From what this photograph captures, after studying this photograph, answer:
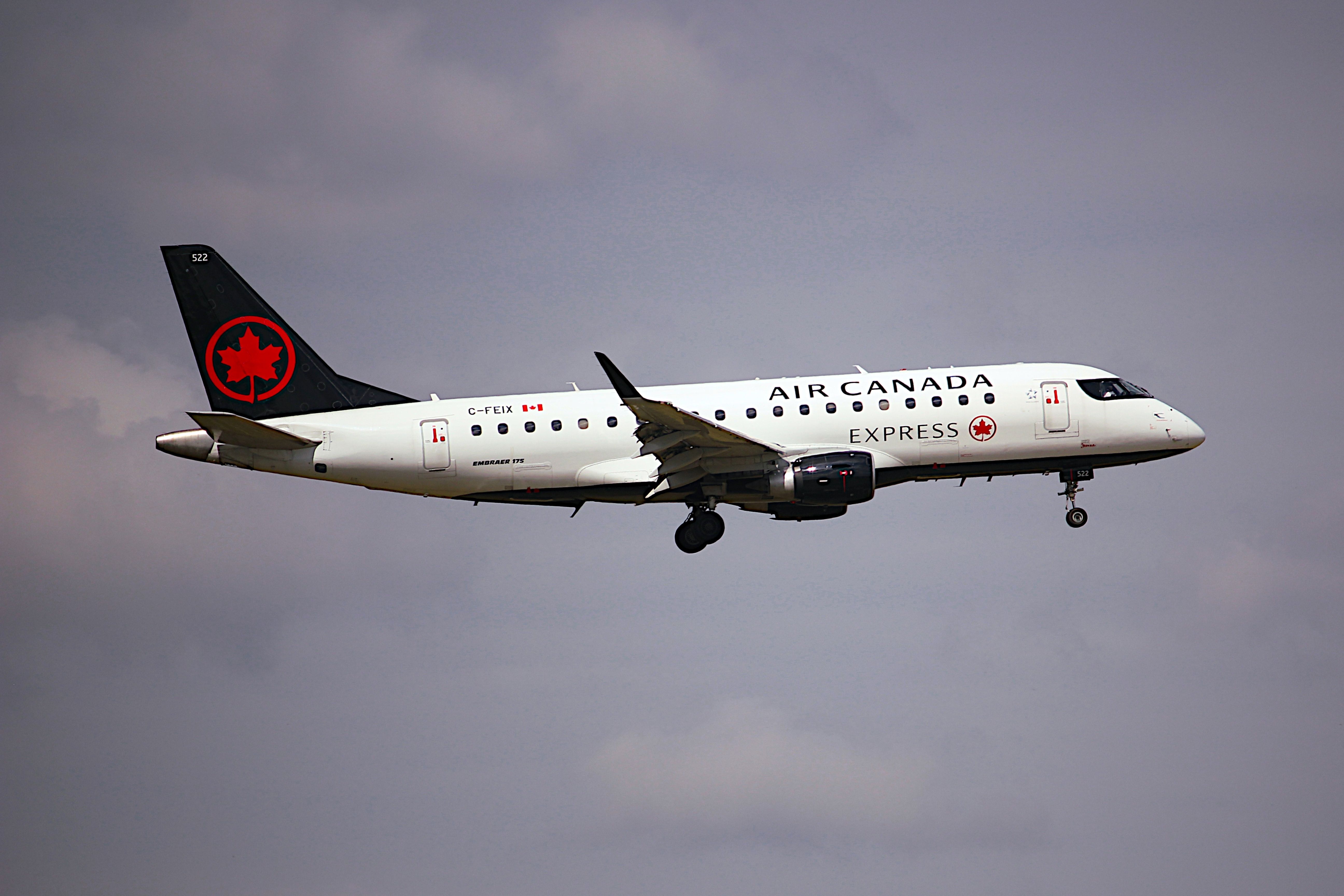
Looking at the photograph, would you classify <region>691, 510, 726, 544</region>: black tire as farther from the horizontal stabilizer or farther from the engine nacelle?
the horizontal stabilizer

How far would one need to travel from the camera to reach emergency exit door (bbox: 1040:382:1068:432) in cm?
4703

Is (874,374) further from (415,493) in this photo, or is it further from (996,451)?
(415,493)

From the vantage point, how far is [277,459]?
46250 mm

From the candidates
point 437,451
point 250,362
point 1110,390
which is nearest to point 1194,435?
point 1110,390

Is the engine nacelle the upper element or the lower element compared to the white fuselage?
lower

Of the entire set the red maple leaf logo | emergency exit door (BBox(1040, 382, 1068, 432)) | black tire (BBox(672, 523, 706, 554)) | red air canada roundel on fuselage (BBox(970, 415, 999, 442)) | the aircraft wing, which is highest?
the red maple leaf logo

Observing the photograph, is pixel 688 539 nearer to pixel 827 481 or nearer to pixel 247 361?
pixel 827 481

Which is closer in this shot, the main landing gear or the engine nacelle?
the engine nacelle

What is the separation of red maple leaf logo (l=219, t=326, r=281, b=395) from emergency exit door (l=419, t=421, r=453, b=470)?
20.9 ft

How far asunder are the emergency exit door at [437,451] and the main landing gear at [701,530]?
324 inches

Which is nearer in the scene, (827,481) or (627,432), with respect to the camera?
(827,481)

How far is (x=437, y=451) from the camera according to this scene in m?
46.0

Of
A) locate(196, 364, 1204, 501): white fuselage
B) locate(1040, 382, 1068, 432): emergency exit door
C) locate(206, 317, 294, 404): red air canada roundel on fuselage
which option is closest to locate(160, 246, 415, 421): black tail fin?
locate(206, 317, 294, 404): red air canada roundel on fuselage

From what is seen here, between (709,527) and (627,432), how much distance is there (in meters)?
4.41
